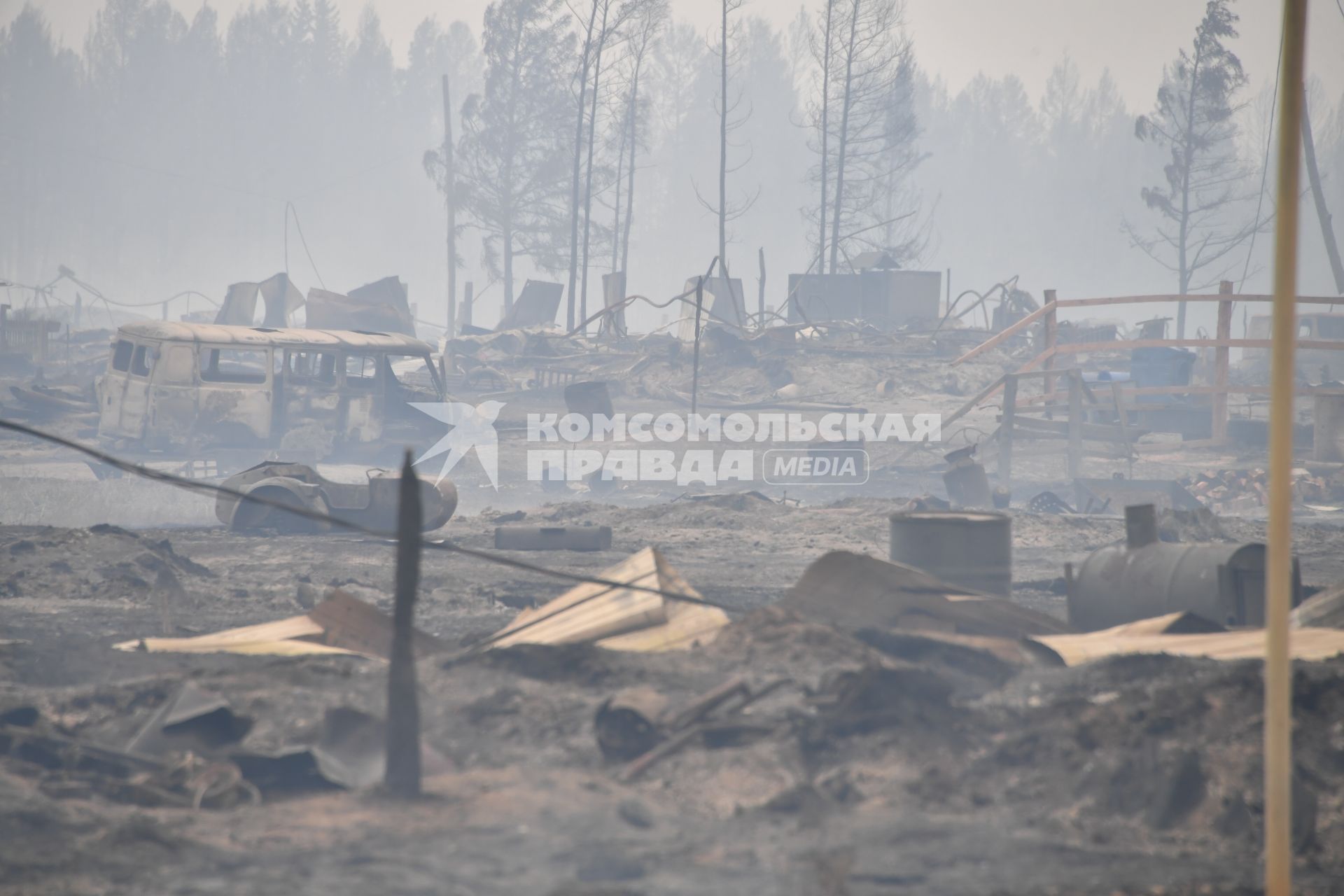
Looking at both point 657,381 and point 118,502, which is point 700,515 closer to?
point 118,502

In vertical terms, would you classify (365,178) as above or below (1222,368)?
above

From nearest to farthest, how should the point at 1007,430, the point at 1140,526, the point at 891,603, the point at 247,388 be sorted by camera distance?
1. the point at 891,603
2. the point at 1140,526
3. the point at 1007,430
4. the point at 247,388

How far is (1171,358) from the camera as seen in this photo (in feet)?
72.1

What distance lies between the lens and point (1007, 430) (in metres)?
16.1

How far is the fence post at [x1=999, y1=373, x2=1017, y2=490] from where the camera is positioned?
1590cm

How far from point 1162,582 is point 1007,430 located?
30.7ft

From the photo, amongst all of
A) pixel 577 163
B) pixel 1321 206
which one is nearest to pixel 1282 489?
pixel 1321 206

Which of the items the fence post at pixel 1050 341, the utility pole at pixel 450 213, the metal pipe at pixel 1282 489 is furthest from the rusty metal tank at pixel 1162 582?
the utility pole at pixel 450 213

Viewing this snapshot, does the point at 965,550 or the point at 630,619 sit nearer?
the point at 630,619

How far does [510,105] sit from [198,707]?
40811mm

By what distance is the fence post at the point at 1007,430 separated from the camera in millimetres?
15898

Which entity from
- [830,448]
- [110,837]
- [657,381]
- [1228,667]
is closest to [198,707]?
[110,837]

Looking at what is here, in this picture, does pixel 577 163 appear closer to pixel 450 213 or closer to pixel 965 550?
pixel 450 213

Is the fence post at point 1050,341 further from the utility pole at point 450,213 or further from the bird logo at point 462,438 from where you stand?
the utility pole at point 450,213
